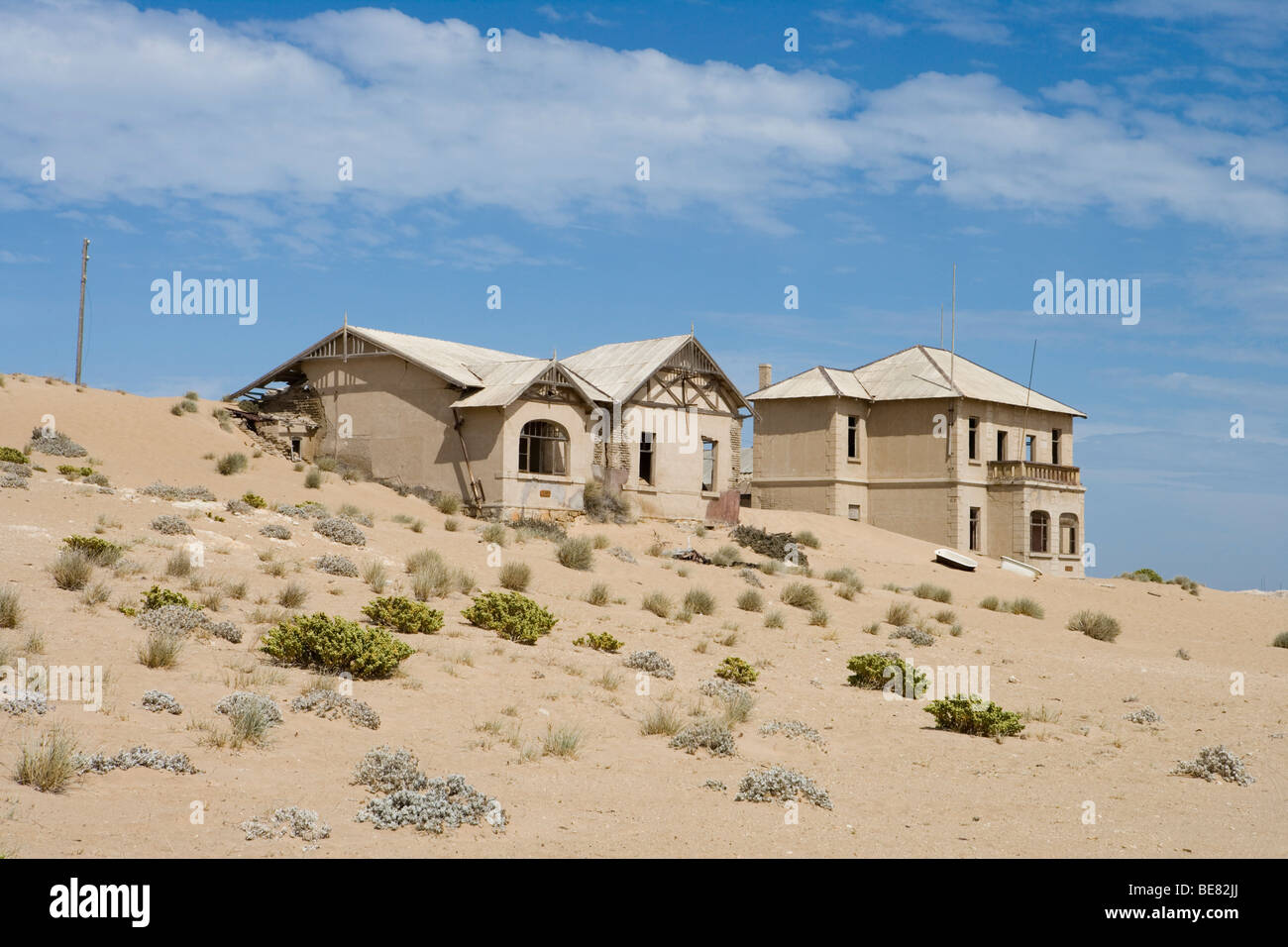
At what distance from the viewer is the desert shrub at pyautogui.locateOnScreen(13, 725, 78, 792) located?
24.0ft

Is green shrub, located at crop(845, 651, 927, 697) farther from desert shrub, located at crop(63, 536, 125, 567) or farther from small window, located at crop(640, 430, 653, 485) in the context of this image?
small window, located at crop(640, 430, 653, 485)

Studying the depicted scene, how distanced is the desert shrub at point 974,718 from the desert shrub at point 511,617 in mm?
5268

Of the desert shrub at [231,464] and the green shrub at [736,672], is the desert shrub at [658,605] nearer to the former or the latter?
the green shrub at [736,672]

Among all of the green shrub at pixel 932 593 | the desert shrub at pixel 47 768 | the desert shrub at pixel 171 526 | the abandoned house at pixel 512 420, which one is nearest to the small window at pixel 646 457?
the abandoned house at pixel 512 420

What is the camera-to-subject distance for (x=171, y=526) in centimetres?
1844

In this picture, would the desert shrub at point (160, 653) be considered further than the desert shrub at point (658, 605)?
No

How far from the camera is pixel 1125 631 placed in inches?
1022

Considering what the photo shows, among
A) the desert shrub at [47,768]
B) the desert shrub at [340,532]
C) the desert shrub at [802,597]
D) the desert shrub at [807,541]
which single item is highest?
the desert shrub at [340,532]

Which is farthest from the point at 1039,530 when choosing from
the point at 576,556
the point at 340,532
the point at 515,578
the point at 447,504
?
the point at 340,532

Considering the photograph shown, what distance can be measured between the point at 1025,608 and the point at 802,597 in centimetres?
717

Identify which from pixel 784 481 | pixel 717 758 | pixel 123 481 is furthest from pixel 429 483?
pixel 717 758

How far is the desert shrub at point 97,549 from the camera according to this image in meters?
14.7

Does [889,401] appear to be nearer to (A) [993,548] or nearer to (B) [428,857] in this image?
(A) [993,548]

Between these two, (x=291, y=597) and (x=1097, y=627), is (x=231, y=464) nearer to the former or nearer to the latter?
(x=291, y=597)
